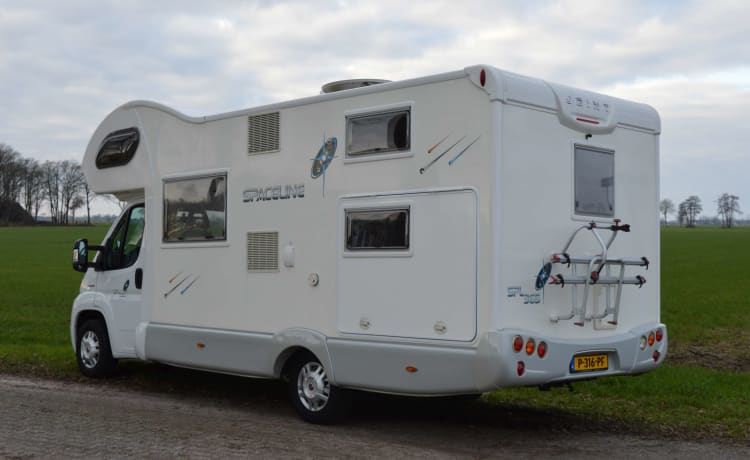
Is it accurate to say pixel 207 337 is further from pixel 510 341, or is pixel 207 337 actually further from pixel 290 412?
pixel 510 341

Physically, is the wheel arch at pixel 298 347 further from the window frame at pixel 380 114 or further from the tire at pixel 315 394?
the window frame at pixel 380 114

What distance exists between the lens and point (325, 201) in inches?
331

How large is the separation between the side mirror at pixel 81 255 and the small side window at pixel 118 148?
962mm

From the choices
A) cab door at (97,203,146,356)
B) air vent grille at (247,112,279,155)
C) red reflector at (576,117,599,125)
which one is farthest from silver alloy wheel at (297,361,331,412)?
red reflector at (576,117,599,125)

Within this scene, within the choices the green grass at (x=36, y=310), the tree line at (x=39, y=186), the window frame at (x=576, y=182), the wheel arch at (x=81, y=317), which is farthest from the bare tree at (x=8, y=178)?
the window frame at (x=576, y=182)

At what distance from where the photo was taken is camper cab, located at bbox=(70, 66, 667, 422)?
23.8 ft

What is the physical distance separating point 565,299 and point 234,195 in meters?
3.64

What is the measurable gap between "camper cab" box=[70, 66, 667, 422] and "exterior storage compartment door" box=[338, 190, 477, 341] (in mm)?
14

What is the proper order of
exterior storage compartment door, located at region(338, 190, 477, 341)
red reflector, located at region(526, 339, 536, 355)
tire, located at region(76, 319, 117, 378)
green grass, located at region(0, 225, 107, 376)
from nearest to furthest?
red reflector, located at region(526, 339, 536, 355), exterior storage compartment door, located at region(338, 190, 477, 341), tire, located at region(76, 319, 117, 378), green grass, located at region(0, 225, 107, 376)

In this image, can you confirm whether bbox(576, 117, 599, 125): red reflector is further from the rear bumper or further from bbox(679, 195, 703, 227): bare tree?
bbox(679, 195, 703, 227): bare tree

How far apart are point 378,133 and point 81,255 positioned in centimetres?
476

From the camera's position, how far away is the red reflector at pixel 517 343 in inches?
278

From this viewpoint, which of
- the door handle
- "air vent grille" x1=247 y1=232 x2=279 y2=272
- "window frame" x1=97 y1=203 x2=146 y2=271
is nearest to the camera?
"air vent grille" x1=247 y1=232 x2=279 y2=272

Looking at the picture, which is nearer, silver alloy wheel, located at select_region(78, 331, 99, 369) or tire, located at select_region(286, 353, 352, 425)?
tire, located at select_region(286, 353, 352, 425)
